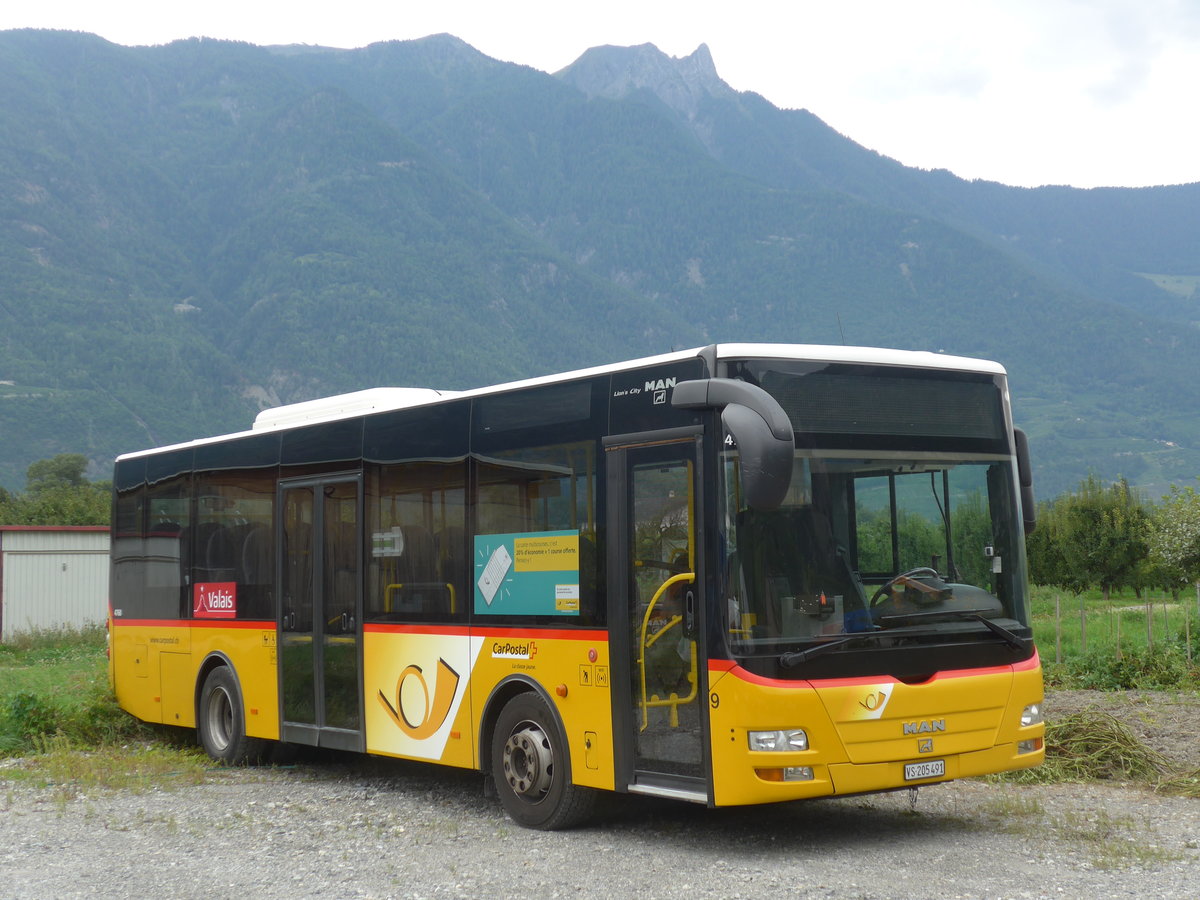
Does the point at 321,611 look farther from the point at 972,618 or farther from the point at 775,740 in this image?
the point at 972,618

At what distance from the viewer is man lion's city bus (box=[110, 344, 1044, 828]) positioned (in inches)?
303

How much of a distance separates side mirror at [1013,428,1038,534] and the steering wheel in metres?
0.93

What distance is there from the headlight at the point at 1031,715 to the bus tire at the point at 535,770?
262cm

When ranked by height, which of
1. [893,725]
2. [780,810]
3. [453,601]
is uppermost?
[453,601]

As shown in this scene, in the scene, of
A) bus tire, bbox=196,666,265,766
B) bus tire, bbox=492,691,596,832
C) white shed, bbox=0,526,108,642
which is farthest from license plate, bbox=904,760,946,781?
white shed, bbox=0,526,108,642

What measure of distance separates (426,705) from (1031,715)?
4143 mm

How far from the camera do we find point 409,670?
408 inches

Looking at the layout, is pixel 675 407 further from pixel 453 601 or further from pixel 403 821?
pixel 403 821

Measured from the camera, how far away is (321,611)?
37.4 feet

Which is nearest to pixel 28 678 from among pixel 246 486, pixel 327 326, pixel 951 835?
pixel 246 486

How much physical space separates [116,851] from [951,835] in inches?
197

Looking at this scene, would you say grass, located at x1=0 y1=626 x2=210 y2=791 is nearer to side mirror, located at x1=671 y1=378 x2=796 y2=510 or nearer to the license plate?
the license plate

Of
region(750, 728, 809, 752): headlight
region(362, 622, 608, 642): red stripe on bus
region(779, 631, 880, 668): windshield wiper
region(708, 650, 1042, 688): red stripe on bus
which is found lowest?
region(750, 728, 809, 752): headlight

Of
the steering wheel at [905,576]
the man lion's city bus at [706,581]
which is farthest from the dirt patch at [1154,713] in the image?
the steering wheel at [905,576]
